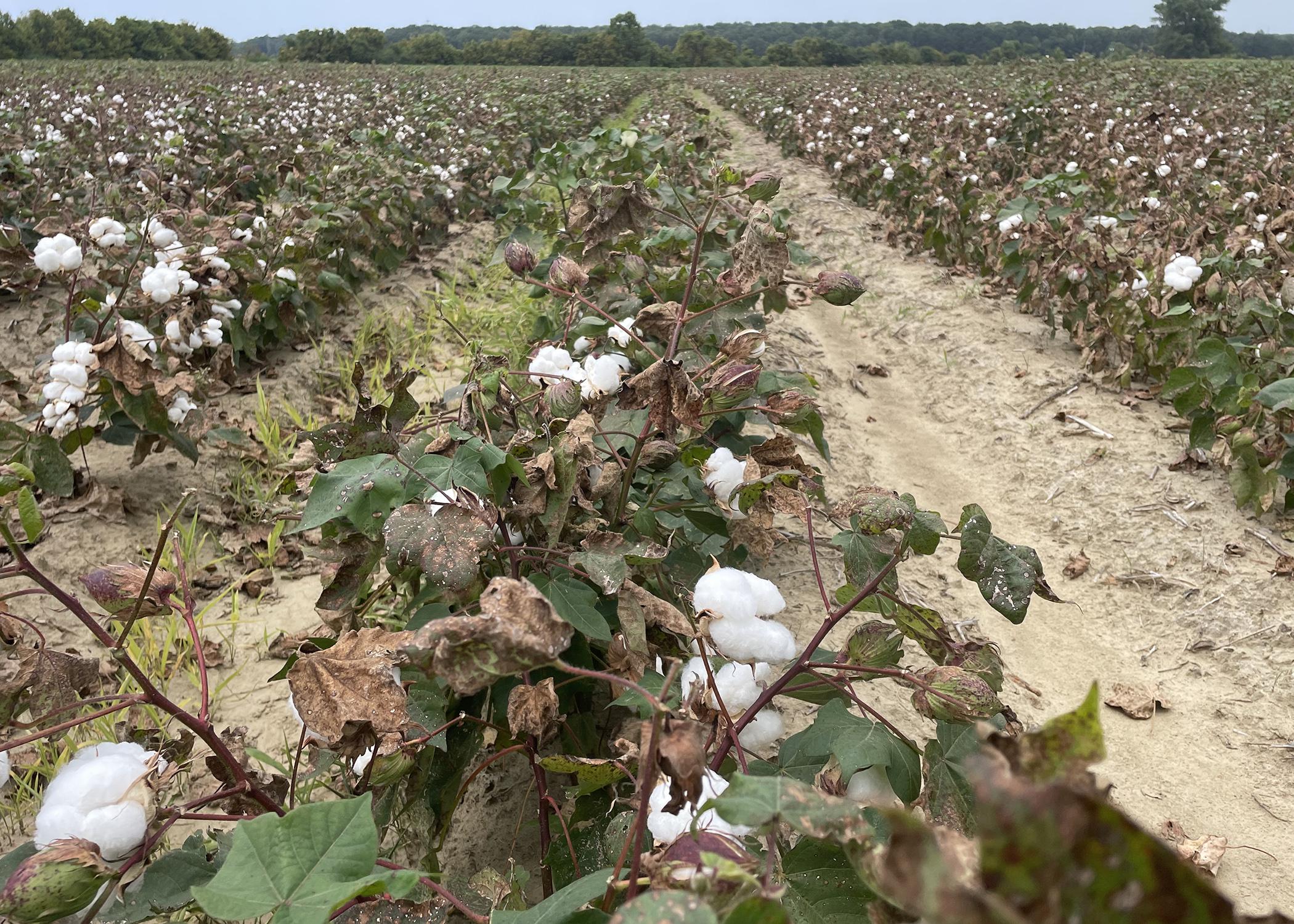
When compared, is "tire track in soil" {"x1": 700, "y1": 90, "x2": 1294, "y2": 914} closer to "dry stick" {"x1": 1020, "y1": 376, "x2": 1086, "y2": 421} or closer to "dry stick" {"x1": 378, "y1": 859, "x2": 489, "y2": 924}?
"dry stick" {"x1": 1020, "y1": 376, "x2": 1086, "y2": 421}

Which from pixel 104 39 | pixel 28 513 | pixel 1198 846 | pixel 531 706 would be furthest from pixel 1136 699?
pixel 104 39

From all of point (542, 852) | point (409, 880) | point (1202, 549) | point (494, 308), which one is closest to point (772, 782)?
point (409, 880)

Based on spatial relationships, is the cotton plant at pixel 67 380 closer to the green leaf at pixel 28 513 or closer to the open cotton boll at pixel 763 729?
the green leaf at pixel 28 513

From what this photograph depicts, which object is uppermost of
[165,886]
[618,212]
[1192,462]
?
[618,212]

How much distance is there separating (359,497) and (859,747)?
750 mm

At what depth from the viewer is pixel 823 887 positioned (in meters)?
0.97

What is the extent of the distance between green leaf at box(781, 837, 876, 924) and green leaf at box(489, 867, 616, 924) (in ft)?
0.82

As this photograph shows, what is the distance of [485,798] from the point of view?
1.77 metres

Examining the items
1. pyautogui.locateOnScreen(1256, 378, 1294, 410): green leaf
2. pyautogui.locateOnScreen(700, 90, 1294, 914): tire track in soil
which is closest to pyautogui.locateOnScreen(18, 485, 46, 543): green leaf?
pyautogui.locateOnScreen(700, 90, 1294, 914): tire track in soil

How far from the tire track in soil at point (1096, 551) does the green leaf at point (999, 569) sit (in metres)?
0.94

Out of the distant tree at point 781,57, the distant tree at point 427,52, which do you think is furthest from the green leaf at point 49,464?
the distant tree at point 781,57

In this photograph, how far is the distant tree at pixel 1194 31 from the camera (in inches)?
1951

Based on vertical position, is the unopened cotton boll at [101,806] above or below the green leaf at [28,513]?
below

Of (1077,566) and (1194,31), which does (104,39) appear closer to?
(1077,566)
